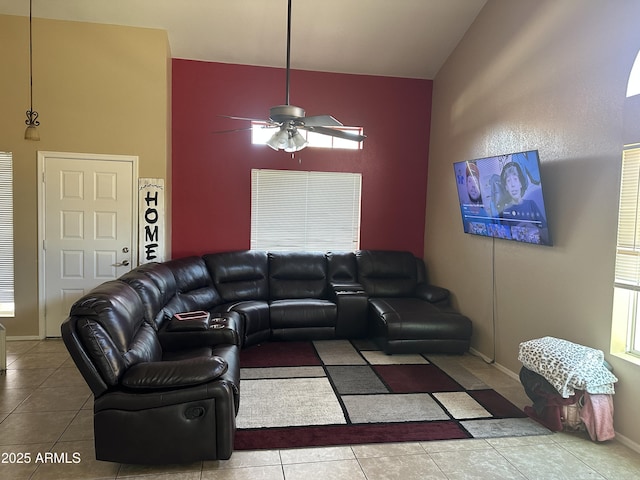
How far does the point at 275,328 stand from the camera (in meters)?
4.90

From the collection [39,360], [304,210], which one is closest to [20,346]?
[39,360]

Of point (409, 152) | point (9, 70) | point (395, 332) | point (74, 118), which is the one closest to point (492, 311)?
point (395, 332)

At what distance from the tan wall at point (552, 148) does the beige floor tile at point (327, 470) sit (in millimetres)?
1946

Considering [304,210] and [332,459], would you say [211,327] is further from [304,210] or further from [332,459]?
[304,210]

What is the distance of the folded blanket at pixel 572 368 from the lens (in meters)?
2.94

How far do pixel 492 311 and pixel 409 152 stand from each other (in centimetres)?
259

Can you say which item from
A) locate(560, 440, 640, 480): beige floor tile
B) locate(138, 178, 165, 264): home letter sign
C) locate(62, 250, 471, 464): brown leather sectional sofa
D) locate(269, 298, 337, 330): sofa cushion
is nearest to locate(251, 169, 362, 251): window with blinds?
locate(62, 250, 471, 464): brown leather sectional sofa

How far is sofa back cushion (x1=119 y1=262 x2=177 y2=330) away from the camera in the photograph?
342cm

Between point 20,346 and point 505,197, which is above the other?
point 505,197

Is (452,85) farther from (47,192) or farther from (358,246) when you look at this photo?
(47,192)

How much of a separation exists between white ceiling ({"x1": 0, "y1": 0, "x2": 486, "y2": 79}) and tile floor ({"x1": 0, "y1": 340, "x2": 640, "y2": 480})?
404 centimetres

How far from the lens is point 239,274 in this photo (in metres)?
5.25

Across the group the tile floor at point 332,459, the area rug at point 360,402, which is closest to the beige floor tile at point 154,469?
the tile floor at point 332,459

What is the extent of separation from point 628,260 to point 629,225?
0.24m
